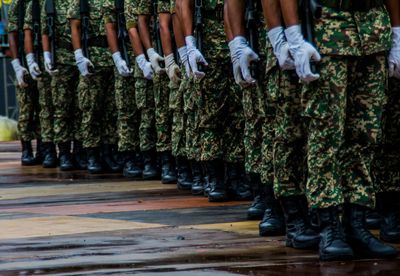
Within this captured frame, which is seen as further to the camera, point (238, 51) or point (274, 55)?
point (238, 51)

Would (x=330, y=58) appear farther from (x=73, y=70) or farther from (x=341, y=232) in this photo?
(x=73, y=70)

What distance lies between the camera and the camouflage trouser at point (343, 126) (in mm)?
7242

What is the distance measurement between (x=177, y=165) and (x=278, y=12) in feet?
16.8

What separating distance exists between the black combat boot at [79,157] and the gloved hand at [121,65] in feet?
6.23

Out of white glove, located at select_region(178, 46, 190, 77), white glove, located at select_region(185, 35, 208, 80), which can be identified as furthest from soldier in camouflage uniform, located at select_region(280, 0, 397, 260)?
white glove, located at select_region(178, 46, 190, 77)

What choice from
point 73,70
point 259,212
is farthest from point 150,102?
point 259,212

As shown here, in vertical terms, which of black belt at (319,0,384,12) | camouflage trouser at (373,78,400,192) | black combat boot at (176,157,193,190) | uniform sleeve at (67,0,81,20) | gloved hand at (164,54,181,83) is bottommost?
black combat boot at (176,157,193,190)

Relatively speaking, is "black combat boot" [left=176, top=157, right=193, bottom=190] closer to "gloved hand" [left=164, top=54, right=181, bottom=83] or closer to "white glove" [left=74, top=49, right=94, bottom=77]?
"gloved hand" [left=164, top=54, right=181, bottom=83]

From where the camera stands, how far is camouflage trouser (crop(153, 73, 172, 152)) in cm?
1346

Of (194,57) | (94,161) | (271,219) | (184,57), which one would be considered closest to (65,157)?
(94,161)

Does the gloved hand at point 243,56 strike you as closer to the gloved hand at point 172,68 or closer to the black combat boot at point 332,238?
the black combat boot at point 332,238

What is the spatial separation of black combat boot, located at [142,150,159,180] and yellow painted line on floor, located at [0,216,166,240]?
12.7 feet

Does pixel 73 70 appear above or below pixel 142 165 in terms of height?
above

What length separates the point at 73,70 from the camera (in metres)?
16.1
